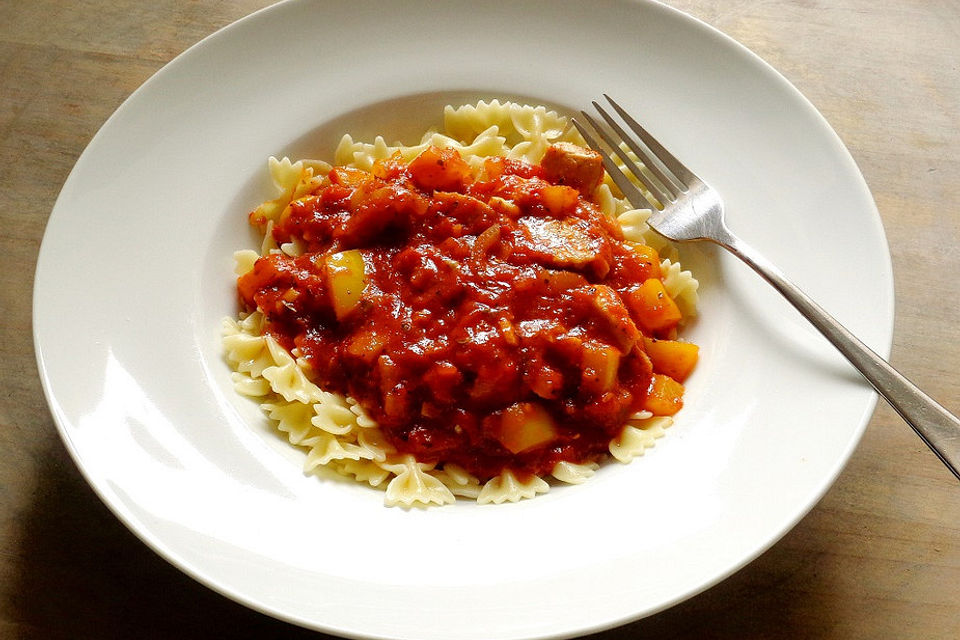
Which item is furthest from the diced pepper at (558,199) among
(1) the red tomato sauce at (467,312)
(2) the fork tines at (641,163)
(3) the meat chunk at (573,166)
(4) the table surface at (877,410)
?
(4) the table surface at (877,410)

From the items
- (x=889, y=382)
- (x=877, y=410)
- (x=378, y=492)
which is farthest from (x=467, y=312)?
(x=877, y=410)

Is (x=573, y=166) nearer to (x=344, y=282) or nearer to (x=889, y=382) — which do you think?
(x=344, y=282)

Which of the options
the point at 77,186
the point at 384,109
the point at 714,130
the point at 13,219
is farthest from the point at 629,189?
the point at 13,219

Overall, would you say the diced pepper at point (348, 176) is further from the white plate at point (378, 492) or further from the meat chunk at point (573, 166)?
the meat chunk at point (573, 166)

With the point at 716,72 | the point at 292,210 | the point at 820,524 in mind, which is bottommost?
the point at 820,524

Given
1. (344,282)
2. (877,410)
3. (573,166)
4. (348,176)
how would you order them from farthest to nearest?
1. (348,176)
2. (573,166)
3. (877,410)
4. (344,282)

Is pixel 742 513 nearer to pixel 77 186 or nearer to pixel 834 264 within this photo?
pixel 834 264

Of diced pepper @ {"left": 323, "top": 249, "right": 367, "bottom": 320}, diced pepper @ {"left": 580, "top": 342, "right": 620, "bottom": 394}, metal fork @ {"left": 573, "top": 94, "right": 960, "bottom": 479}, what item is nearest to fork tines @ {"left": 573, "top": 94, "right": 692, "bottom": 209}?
metal fork @ {"left": 573, "top": 94, "right": 960, "bottom": 479}
